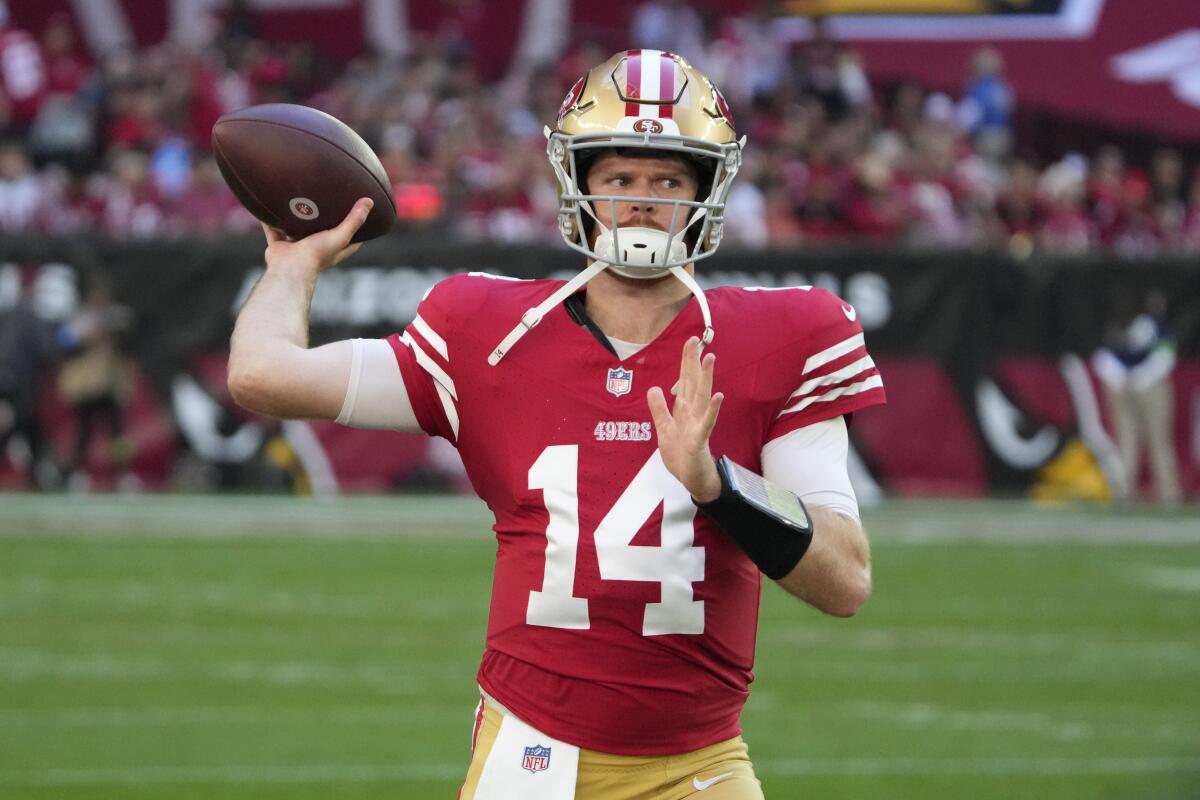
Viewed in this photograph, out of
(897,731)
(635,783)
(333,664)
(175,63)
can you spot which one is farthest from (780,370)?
(175,63)

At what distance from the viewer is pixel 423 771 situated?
6.05m

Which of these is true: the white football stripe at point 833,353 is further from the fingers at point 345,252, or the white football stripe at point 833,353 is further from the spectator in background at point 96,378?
the spectator in background at point 96,378

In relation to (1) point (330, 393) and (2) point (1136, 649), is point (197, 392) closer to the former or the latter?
(2) point (1136, 649)

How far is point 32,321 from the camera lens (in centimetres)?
1259

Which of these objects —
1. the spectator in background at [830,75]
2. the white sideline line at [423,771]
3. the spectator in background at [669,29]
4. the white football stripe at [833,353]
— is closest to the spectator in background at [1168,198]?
the spectator in background at [830,75]

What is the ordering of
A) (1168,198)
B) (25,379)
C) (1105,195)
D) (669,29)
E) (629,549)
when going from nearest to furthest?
(629,549), (25,379), (1105,195), (1168,198), (669,29)

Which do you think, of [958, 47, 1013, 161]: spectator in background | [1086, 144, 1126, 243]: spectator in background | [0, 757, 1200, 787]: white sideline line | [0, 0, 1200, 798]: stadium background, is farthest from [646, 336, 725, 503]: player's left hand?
[958, 47, 1013, 161]: spectator in background

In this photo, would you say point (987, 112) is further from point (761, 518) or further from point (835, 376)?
point (761, 518)

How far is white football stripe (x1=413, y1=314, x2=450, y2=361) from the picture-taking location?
2.91m

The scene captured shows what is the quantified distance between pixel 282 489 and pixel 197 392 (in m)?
0.86

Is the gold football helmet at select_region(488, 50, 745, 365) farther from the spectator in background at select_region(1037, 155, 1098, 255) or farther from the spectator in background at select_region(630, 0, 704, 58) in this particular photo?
the spectator in background at select_region(630, 0, 704, 58)

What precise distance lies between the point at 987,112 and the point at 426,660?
11207mm

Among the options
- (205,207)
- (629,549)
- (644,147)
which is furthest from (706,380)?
(205,207)

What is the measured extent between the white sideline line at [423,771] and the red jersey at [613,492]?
10.5 feet
